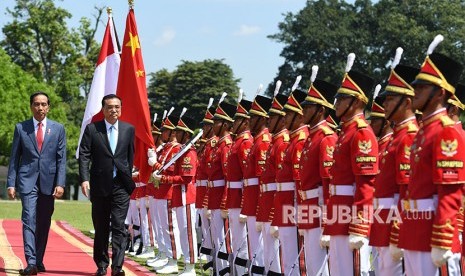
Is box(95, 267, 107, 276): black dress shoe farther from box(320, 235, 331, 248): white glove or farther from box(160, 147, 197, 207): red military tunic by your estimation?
box(320, 235, 331, 248): white glove

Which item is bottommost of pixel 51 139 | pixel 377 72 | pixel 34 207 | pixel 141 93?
pixel 34 207

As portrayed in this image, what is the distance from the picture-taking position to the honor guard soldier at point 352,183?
7641 millimetres

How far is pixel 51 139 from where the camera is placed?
470 inches

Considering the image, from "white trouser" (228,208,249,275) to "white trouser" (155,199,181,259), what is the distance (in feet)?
8.05

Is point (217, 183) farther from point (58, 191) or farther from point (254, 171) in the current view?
point (58, 191)

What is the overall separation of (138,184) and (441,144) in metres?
11.5

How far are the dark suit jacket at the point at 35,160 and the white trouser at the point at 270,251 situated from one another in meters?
2.91

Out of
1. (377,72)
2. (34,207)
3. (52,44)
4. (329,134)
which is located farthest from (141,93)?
(52,44)

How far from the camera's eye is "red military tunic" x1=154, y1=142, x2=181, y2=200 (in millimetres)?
14211

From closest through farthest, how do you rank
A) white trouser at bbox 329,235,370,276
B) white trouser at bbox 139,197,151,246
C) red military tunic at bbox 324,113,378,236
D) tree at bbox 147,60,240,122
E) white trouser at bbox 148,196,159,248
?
1. red military tunic at bbox 324,113,378,236
2. white trouser at bbox 329,235,370,276
3. white trouser at bbox 148,196,159,248
4. white trouser at bbox 139,197,151,246
5. tree at bbox 147,60,240,122

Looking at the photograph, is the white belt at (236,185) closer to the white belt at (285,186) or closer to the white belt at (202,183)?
the white belt at (202,183)

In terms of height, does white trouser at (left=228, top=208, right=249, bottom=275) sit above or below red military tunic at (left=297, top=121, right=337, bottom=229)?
below

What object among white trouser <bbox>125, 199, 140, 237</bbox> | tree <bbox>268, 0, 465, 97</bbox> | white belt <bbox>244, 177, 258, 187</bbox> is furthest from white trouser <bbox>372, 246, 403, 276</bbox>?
tree <bbox>268, 0, 465, 97</bbox>

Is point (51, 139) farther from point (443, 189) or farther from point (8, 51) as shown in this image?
point (8, 51)
